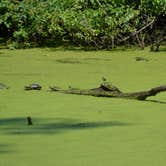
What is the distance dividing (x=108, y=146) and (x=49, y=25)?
7376mm

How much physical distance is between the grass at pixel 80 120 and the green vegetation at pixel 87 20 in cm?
230

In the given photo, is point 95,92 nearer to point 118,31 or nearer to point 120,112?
point 120,112

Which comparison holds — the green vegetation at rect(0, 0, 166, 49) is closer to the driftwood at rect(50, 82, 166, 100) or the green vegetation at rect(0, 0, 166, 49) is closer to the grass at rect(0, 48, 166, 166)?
the grass at rect(0, 48, 166, 166)

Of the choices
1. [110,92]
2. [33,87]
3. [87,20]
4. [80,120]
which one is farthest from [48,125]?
[87,20]

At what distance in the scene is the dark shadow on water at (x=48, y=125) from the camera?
4.45 m

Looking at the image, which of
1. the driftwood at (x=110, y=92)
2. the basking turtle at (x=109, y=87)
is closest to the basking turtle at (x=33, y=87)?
the driftwood at (x=110, y=92)

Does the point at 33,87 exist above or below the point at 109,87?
below

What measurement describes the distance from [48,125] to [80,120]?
11.0 inches

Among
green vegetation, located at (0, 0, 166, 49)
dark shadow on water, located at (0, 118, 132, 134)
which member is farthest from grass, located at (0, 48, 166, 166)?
green vegetation, located at (0, 0, 166, 49)

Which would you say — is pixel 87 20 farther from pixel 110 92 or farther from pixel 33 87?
pixel 110 92

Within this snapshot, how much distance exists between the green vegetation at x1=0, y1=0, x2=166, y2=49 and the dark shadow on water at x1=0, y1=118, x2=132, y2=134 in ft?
19.6

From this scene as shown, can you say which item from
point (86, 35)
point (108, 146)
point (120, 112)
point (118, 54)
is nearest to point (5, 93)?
point (120, 112)

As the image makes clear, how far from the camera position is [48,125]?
464 cm

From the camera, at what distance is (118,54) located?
33.4ft
